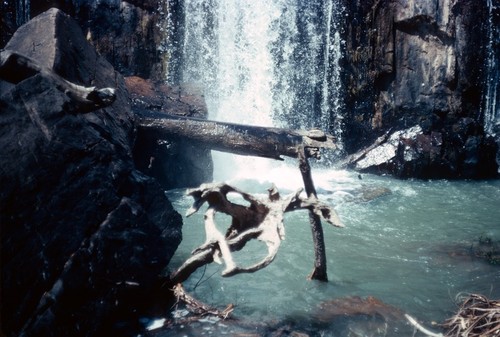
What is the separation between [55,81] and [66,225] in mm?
1028

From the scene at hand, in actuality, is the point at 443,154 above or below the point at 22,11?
below

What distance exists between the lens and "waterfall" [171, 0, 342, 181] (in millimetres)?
11156

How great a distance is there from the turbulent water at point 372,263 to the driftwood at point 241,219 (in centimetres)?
75

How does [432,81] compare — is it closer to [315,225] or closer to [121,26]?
[315,225]

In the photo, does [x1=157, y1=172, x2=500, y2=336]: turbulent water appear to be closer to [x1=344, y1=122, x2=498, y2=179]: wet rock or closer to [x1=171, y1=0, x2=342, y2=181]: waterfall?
[x1=344, y1=122, x2=498, y2=179]: wet rock

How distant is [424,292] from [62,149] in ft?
11.9

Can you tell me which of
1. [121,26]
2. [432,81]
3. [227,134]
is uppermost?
[121,26]

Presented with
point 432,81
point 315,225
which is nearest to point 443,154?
point 432,81

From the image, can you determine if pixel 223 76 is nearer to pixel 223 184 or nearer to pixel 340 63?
pixel 340 63

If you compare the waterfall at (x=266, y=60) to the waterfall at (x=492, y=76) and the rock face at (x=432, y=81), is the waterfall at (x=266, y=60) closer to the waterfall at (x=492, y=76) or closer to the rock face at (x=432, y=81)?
the rock face at (x=432, y=81)

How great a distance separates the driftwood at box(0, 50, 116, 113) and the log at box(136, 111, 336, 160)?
231cm

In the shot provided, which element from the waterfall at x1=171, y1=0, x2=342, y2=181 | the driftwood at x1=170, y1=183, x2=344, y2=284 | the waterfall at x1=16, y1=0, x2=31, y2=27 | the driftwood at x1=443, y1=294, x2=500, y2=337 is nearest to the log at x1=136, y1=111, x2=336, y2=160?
the driftwood at x1=170, y1=183, x2=344, y2=284

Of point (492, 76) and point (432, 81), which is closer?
point (432, 81)

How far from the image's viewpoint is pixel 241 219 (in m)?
2.70
